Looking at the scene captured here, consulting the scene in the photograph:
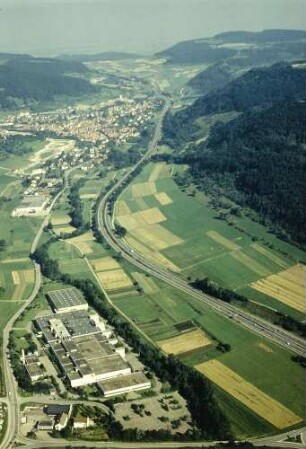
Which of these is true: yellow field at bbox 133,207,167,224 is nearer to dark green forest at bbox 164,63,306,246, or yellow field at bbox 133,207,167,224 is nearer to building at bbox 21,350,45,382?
dark green forest at bbox 164,63,306,246

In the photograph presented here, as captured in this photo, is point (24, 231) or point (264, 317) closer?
point (264, 317)

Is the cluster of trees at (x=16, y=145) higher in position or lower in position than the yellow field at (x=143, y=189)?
higher

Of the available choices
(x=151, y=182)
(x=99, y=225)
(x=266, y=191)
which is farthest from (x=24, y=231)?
(x=266, y=191)

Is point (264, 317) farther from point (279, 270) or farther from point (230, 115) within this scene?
point (230, 115)

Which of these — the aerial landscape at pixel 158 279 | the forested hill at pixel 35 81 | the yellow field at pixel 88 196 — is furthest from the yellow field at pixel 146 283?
the forested hill at pixel 35 81

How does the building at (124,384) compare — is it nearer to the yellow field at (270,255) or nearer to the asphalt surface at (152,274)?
the asphalt surface at (152,274)

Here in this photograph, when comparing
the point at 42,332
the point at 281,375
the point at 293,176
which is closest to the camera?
the point at 281,375
